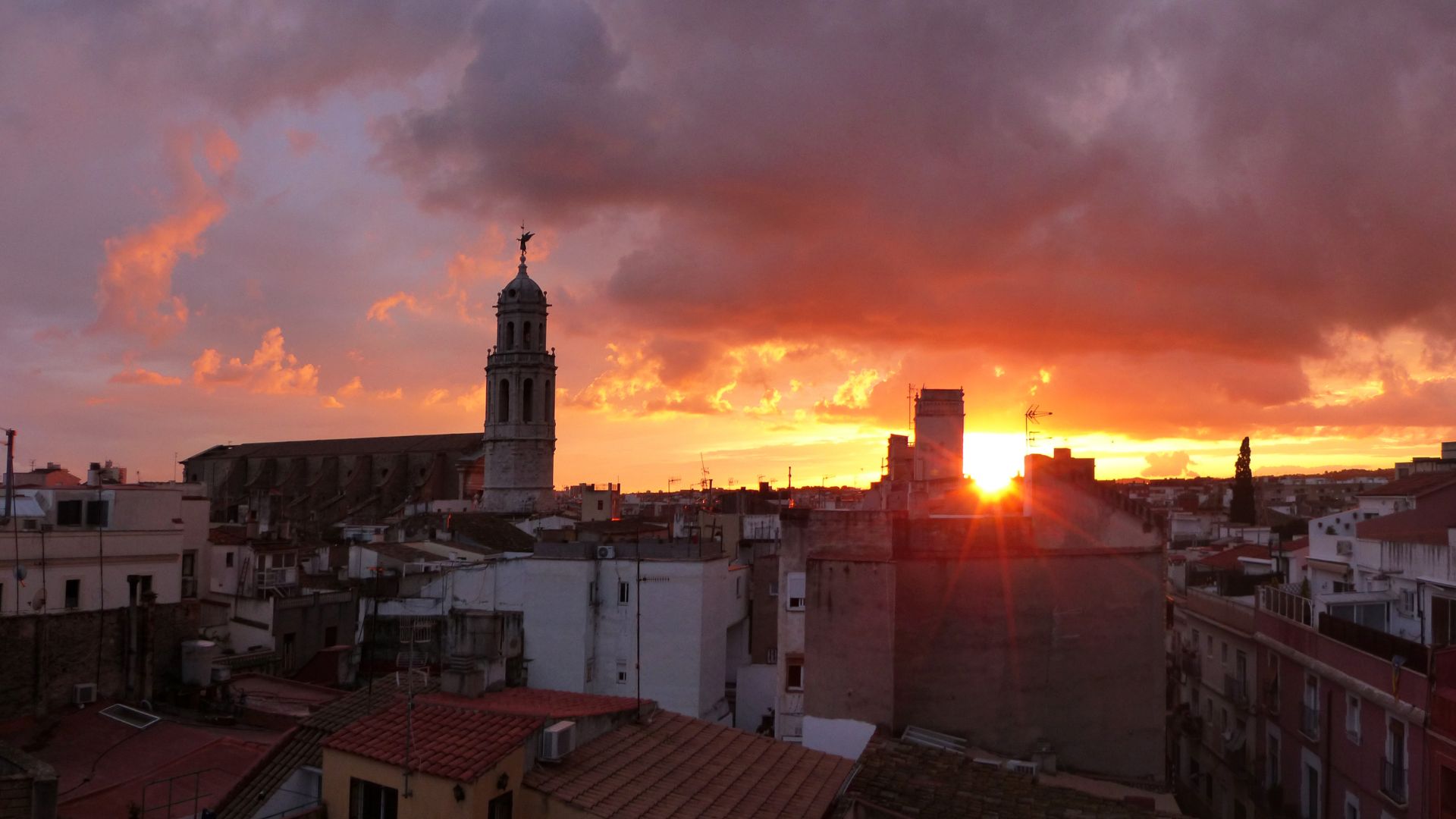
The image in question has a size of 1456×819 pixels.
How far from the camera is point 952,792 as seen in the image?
16.6 m

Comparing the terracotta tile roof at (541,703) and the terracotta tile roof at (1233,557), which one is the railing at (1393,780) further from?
the terracotta tile roof at (1233,557)

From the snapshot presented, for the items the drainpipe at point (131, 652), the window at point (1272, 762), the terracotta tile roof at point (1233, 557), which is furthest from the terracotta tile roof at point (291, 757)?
the terracotta tile roof at point (1233, 557)

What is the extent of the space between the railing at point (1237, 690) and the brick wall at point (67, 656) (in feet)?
98.0

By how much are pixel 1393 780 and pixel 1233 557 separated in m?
28.0

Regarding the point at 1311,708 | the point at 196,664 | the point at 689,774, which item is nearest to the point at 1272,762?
the point at 1311,708

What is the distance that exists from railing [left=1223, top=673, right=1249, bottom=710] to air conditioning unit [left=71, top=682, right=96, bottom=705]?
30.8 m

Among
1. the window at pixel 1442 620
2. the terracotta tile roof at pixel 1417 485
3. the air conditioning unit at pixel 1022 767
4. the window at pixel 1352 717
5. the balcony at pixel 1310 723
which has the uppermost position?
the terracotta tile roof at pixel 1417 485

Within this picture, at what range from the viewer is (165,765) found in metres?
20.6

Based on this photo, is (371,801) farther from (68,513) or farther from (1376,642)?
(68,513)

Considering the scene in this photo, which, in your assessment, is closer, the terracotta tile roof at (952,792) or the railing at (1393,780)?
the terracotta tile roof at (952,792)

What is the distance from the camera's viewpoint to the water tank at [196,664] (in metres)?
27.8

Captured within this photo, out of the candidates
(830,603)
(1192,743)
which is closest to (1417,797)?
(830,603)

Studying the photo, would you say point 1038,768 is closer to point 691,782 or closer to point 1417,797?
point 1417,797

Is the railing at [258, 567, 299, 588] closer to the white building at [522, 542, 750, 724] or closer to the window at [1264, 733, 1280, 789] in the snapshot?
the white building at [522, 542, 750, 724]
